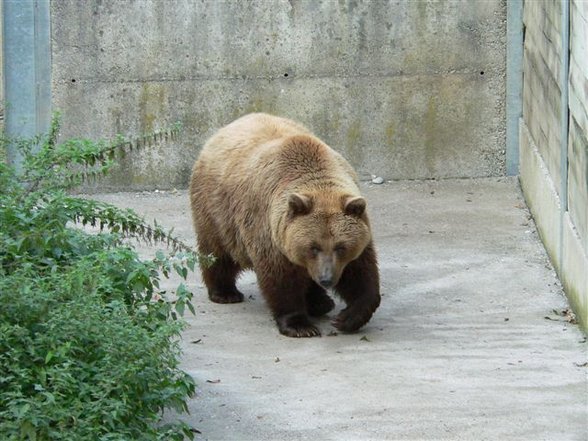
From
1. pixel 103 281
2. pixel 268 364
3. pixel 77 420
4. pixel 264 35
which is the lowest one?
pixel 268 364

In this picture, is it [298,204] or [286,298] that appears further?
[286,298]

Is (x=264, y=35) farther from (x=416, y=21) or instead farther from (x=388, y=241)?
(x=388, y=241)

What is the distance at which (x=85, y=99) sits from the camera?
12.2 metres

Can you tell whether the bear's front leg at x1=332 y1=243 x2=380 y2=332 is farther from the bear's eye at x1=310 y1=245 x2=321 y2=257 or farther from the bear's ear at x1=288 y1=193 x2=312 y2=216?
the bear's ear at x1=288 y1=193 x2=312 y2=216

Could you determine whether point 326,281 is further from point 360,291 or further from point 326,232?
point 360,291

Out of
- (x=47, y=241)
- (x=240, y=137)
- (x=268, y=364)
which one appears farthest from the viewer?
(x=240, y=137)

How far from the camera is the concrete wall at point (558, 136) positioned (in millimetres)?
8273

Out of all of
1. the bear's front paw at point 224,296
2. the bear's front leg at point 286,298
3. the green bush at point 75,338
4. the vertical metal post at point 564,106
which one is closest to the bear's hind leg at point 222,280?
the bear's front paw at point 224,296

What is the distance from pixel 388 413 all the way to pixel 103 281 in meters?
1.80

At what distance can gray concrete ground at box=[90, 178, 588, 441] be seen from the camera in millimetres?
6777

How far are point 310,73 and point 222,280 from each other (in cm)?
328

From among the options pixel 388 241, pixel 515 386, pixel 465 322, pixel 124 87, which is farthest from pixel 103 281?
pixel 124 87

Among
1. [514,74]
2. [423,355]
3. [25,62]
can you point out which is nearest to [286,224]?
[423,355]

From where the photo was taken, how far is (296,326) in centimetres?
850
